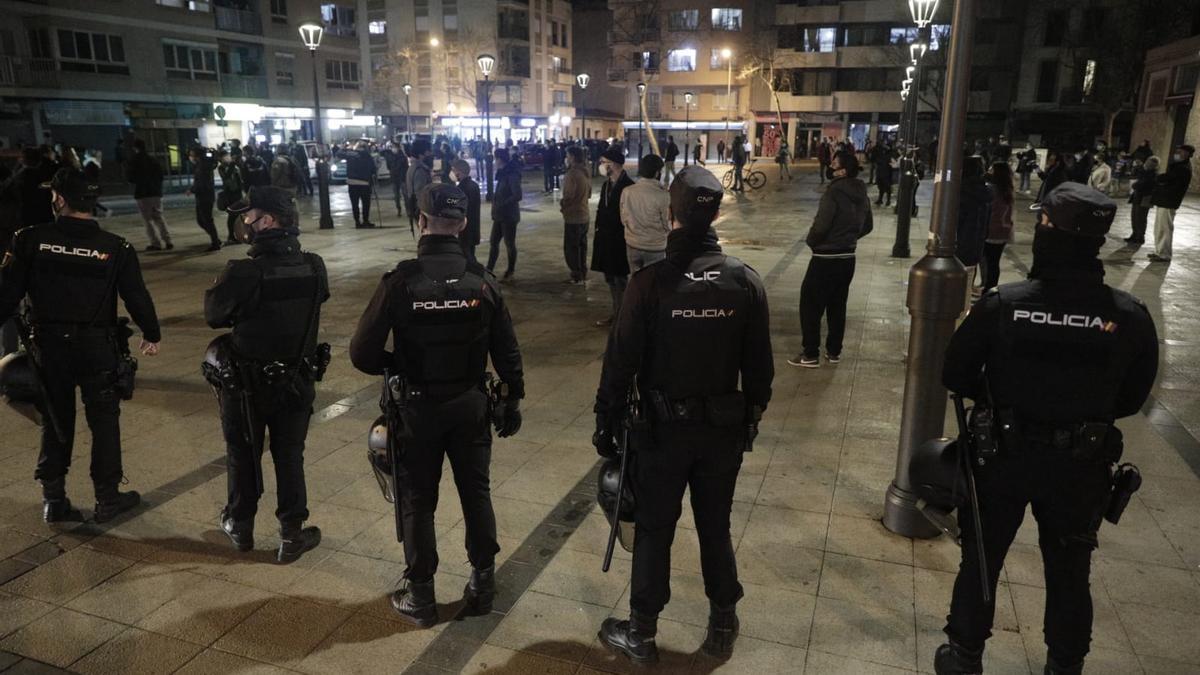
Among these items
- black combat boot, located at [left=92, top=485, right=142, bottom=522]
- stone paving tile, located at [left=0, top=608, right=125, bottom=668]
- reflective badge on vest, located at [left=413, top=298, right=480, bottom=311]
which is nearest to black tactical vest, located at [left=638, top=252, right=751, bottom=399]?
reflective badge on vest, located at [left=413, top=298, right=480, bottom=311]

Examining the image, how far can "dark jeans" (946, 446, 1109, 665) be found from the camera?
2713 mm

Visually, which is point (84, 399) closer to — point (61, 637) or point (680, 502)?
point (61, 637)

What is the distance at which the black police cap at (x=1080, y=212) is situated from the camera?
258 centimetres

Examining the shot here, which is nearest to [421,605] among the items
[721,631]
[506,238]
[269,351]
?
[721,631]

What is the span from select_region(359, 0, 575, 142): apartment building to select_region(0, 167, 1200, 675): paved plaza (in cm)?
5581

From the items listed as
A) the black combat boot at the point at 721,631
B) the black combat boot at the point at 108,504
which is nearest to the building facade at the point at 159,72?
the black combat boot at the point at 108,504

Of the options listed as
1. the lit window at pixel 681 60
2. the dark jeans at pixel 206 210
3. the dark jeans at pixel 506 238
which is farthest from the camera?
the lit window at pixel 681 60

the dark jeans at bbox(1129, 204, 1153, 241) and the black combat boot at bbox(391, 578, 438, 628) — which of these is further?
the dark jeans at bbox(1129, 204, 1153, 241)

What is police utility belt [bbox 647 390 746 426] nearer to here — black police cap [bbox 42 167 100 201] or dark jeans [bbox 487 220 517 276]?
black police cap [bbox 42 167 100 201]

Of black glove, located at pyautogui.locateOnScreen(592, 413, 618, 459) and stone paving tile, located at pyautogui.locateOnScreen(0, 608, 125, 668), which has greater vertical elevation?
black glove, located at pyautogui.locateOnScreen(592, 413, 618, 459)

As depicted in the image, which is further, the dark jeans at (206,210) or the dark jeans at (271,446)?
the dark jeans at (206,210)

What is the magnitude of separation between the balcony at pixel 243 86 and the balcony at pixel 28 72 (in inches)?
296

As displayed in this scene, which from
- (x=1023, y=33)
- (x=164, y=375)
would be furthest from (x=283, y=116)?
(x=1023, y=33)

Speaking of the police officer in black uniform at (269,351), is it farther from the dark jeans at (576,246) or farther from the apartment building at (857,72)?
the apartment building at (857,72)
